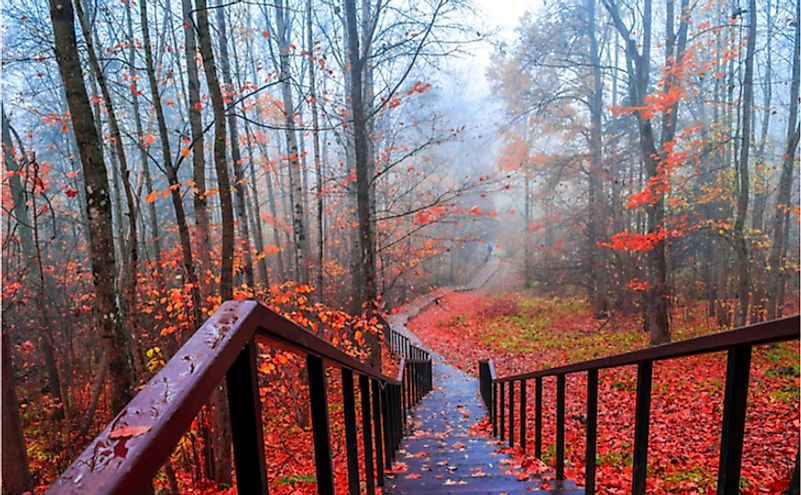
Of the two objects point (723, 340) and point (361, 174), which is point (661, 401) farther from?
point (723, 340)

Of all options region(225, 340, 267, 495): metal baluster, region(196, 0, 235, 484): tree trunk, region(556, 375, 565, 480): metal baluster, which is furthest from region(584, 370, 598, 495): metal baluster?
region(196, 0, 235, 484): tree trunk

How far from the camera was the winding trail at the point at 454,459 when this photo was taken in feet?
10.9

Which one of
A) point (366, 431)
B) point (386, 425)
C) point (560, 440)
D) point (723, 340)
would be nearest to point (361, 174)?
point (386, 425)

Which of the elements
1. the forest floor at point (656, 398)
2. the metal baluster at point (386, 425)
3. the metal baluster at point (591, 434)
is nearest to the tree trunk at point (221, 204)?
the metal baluster at point (386, 425)

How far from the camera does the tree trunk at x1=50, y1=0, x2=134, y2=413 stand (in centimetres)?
365

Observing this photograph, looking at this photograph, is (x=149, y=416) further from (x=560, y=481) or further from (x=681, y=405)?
(x=681, y=405)

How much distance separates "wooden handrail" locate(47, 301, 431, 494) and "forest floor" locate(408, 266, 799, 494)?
10.5ft

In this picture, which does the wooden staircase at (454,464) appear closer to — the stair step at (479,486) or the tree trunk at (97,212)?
the stair step at (479,486)

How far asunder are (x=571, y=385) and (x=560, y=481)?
701 cm

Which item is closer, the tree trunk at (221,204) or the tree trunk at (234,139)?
the tree trunk at (221,204)

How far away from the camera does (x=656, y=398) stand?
25.0ft

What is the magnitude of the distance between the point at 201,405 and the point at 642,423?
2.10 metres

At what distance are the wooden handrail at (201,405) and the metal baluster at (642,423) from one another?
1.53 metres

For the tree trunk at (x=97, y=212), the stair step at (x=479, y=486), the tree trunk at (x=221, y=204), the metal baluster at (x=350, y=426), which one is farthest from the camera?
the tree trunk at (x=221, y=204)
